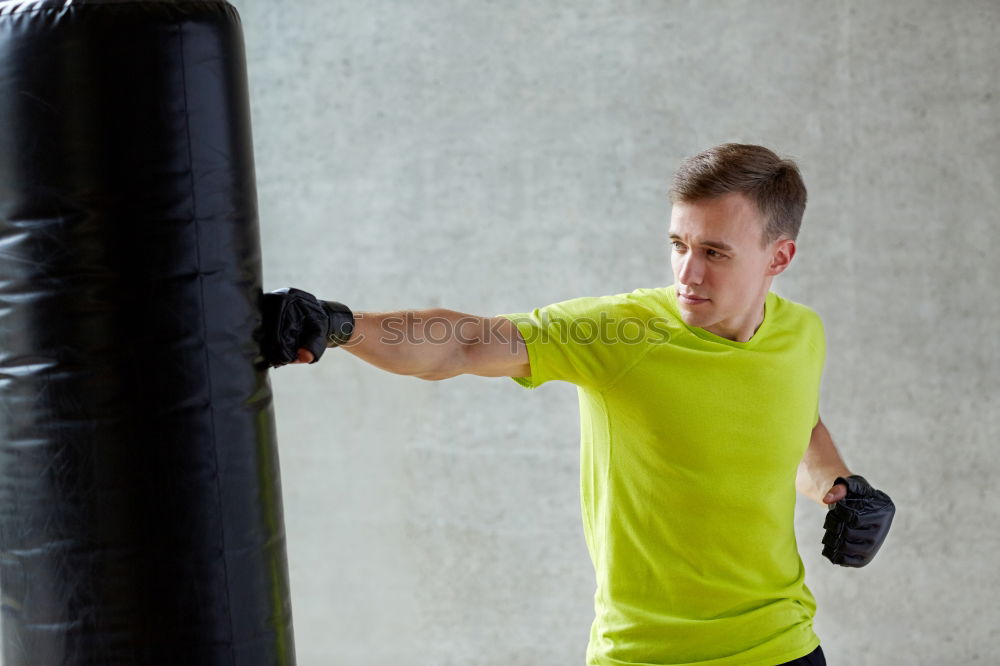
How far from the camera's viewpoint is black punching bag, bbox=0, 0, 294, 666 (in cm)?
133

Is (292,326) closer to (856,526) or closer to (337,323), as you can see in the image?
(337,323)

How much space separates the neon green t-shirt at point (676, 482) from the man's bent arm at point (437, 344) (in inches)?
1.8

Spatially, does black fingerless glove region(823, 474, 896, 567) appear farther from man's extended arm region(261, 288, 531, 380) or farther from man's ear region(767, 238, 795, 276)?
man's extended arm region(261, 288, 531, 380)

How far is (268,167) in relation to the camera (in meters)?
3.56

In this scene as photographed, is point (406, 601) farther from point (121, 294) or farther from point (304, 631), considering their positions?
point (121, 294)

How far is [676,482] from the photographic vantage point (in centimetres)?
196

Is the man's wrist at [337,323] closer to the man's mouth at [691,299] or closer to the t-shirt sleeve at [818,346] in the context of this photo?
the man's mouth at [691,299]

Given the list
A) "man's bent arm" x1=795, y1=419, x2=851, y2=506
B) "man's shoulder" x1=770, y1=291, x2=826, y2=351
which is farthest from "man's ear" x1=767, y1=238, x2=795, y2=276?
"man's bent arm" x1=795, y1=419, x2=851, y2=506

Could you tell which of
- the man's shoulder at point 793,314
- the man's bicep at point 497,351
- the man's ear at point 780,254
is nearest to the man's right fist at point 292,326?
the man's bicep at point 497,351

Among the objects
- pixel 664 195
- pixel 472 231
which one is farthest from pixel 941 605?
pixel 472 231

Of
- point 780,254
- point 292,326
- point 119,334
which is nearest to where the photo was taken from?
point 119,334

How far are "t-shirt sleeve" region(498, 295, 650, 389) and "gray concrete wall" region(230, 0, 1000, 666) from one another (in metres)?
1.44

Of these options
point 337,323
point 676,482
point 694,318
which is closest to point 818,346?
point 694,318

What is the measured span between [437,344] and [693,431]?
57cm
